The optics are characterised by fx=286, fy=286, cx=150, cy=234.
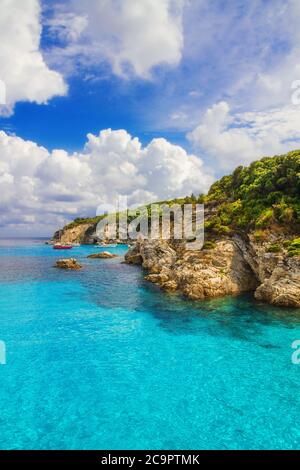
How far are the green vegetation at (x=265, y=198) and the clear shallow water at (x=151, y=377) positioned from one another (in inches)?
470

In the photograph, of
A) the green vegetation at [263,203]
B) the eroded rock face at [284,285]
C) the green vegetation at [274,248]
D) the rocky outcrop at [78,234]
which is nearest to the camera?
the eroded rock face at [284,285]

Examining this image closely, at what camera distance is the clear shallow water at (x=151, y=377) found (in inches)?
532

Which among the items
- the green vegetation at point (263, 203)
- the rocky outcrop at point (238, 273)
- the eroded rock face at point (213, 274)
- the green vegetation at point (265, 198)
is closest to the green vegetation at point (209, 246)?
the rocky outcrop at point (238, 273)

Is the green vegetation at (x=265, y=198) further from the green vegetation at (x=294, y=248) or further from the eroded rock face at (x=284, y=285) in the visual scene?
the eroded rock face at (x=284, y=285)

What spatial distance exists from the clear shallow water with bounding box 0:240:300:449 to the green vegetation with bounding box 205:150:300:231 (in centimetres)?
1193

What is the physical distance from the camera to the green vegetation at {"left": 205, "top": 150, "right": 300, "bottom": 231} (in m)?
37.6

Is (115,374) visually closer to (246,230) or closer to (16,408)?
(16,408)

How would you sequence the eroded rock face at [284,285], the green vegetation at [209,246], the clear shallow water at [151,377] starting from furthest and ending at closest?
the green vegetation at [209,246] → the eroded rock face at [284,285] → the clear shallow water at [151,377]

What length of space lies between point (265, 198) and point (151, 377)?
32.0 metres

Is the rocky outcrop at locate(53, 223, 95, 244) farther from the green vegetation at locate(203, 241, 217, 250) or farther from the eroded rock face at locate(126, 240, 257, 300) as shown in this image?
the green vegetation at locate(203, 241, 217, 250)

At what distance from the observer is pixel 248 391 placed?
1670 cm

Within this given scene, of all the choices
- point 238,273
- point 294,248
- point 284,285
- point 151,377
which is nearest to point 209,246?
point 238,273

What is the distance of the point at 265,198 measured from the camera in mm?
41562

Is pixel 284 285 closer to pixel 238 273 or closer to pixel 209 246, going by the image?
pixel 238 273
